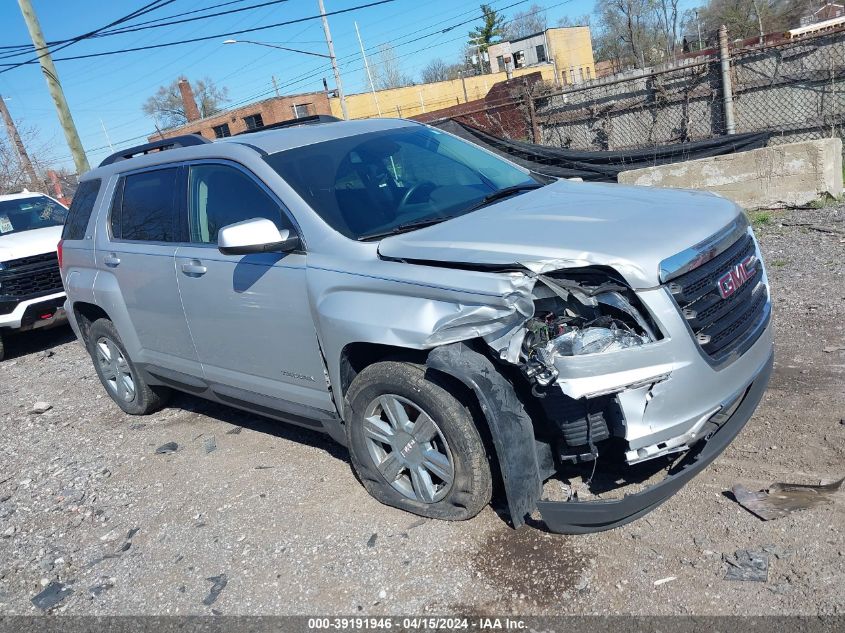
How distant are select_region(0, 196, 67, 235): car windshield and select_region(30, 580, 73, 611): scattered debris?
24.7ft

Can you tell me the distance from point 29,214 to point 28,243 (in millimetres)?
1348

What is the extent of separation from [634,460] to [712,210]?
1324 millimetres

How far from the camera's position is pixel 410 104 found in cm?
5369

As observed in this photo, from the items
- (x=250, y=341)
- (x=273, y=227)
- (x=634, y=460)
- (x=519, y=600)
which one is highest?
(x=273, y=227)

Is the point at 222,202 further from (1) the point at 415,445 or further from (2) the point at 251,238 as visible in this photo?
(1) the point at 415,445

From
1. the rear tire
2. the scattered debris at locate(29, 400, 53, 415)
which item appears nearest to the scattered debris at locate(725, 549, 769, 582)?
the rear tire

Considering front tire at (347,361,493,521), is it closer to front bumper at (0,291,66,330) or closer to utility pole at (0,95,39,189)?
front bumper at (0,291,66,330)

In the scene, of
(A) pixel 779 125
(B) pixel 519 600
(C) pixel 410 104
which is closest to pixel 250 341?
(B) pixel 519 600

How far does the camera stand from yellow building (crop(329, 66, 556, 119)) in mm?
50562

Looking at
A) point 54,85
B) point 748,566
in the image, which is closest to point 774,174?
point 748,566

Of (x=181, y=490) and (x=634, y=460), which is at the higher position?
(x=634, y=460)

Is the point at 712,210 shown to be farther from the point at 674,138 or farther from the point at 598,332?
the point at 674,138

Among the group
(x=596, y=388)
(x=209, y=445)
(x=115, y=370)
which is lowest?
(x=209, y=445)

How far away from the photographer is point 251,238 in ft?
11.6
